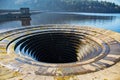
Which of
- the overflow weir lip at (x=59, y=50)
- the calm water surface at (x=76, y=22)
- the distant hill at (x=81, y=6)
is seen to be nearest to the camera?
the overflow weir lip at (x=59, y=50)

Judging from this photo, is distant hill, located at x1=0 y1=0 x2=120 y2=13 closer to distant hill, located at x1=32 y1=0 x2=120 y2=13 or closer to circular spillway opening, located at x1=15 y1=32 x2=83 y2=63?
distant hill, located at x1=32 y1=0 x2=120 y2=13

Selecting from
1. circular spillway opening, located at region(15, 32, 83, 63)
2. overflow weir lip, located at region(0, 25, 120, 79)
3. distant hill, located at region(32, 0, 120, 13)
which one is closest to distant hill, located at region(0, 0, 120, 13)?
distant hill, located at region(32, 0, 120, 13)

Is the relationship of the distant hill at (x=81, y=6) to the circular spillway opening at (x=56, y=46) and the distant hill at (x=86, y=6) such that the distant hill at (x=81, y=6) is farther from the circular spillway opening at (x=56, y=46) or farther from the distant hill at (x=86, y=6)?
the circular spillway opening at (x=56, y=46)

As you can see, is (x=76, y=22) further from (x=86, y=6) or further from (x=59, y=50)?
(x=59, y=50)

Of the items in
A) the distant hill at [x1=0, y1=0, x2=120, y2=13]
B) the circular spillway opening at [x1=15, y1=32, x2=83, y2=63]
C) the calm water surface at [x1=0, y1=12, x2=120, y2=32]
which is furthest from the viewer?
the distant hill at [x1=0, y1=0, x2=120, y2=13]

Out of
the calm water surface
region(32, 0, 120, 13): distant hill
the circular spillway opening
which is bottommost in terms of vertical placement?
the circular spillway opening

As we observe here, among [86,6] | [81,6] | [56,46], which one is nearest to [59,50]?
[56,46]

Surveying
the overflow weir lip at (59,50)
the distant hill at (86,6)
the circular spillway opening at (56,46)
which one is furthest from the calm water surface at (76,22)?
the distant hill at (86,6)
